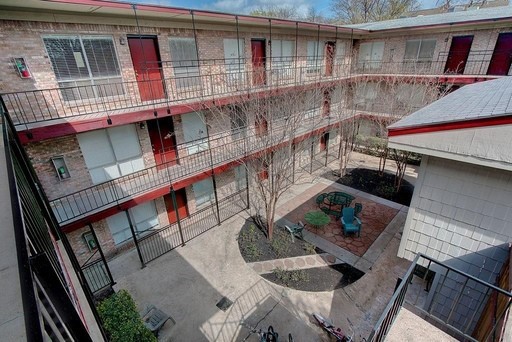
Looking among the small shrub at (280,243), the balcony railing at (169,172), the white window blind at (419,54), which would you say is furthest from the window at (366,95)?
the small shrub at (280,243)

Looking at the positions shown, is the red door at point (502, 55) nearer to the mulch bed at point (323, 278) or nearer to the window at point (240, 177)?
the mulch bed at point (323, 278)

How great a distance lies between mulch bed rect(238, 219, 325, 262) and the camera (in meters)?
10.8

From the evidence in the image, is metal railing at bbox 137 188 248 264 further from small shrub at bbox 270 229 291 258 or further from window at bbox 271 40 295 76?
window at bbox 271 40 295 76

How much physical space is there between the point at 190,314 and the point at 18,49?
955cm

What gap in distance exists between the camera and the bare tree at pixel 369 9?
33.4 metres

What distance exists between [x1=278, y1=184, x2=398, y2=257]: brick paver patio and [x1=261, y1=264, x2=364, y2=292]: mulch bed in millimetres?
1215

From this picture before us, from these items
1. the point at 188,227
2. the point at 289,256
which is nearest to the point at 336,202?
the point at 289,256

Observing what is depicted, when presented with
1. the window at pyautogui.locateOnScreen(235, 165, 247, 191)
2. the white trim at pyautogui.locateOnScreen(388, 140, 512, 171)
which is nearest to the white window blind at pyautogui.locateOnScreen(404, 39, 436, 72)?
the window at pyautogui.locateOnScreen(235, 165, 247, 191)

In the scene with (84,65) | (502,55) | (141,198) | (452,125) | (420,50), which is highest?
(420,50)

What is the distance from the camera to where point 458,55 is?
685 inches

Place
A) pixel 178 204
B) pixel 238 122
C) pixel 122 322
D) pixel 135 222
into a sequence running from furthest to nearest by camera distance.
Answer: pixel 238 122
pixel 178 204
pixel 135 222
pixel 122 322

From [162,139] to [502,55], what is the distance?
20.9 m

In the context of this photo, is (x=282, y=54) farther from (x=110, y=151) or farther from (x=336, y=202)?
(x=110, y=151)

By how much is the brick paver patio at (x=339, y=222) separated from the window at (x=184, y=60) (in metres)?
8.04
